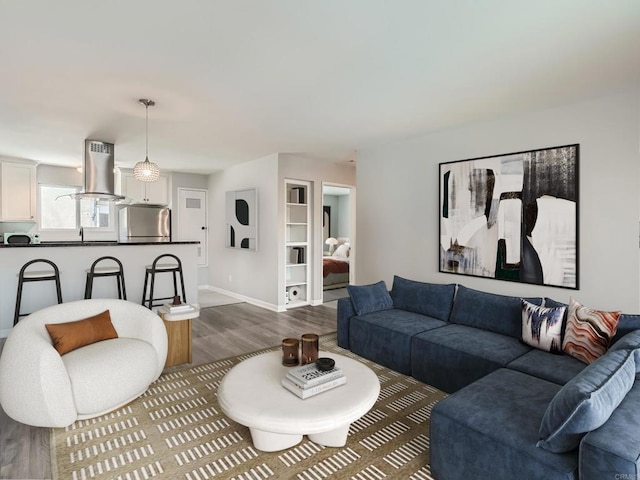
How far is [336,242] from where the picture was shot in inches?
371

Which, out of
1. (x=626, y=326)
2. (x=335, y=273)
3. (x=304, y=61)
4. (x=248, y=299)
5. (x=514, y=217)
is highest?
(x=304, y=61)

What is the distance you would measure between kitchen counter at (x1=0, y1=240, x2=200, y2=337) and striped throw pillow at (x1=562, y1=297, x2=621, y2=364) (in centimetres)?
440

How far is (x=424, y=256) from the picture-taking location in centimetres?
423

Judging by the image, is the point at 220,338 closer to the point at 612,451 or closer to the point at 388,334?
the point at 388,334

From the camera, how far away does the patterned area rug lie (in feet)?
6.20

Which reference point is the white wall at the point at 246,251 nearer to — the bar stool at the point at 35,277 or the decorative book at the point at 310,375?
the bar stool at the point at 35,277

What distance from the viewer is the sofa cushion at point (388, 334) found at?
3.16m

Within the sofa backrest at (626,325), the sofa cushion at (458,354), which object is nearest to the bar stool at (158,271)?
the sofa cushion at (458,354)

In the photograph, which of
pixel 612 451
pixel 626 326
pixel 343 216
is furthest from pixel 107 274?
pixel 343 216

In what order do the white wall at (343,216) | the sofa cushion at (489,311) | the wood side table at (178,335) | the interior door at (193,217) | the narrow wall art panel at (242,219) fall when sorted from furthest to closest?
1. the white wall at (343,216)
2. the interior door at (193,217)
3. the narrow wall art panel at (242,219)
4. the wood side table at (178,335)
5. the sofa cushion at (489,311)

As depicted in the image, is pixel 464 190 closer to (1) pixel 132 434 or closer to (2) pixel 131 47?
(2) pixel 131 47

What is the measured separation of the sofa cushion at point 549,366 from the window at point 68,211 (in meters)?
6.54

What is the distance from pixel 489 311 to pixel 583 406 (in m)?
1.87

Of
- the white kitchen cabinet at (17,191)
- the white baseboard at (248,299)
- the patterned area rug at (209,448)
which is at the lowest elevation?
the patterned area rug at (209,448)
